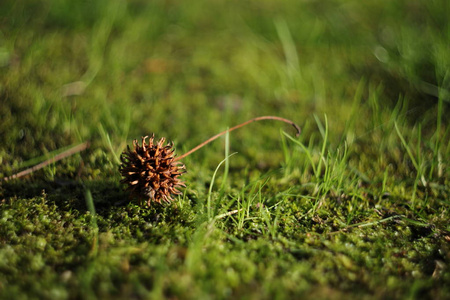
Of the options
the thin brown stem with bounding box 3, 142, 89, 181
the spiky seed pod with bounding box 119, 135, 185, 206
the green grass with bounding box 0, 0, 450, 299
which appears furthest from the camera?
the thin brown stem with bounding box 3, 142, 89, 181

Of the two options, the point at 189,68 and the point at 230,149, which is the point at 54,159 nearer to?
the point at 230,149

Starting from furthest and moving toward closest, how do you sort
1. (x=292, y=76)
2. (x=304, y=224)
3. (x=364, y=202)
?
(x=292, y=76), (x=364, y=202), (x=304, y=224)

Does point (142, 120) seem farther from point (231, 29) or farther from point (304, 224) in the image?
point (231, 29)

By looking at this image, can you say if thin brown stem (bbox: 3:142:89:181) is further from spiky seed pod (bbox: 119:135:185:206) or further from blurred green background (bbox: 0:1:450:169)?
spiky seed pod (bbox: 119:135:185:206)

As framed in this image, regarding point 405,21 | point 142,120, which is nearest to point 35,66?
point 142,120

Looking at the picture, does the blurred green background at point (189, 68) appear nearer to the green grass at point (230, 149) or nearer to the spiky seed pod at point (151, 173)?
the green grass at point (230, 149)

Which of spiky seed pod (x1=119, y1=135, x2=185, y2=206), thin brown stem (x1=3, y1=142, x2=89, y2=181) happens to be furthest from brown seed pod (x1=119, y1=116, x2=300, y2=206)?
thin brown stem (x1=3, y1=142, x2=89, y2=181)

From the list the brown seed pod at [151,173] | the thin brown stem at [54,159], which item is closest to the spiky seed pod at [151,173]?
the brown seed pod at [151,173]

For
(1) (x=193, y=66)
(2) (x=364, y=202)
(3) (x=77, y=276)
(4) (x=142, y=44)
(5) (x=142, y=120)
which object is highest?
(4) (x=142, y=44)
